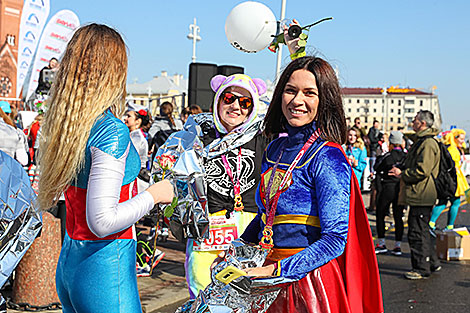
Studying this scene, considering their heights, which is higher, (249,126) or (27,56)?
(27,56)

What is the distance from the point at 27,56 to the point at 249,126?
1690 cm

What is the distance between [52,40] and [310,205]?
1878 centimetres

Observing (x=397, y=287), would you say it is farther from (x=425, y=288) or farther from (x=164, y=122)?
(x=164, y=122)

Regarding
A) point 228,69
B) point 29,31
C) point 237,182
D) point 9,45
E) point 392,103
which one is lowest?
point 237,182

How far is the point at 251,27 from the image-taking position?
5.06 meters

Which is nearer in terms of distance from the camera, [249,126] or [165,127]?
[249,126]

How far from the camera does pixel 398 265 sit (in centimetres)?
784

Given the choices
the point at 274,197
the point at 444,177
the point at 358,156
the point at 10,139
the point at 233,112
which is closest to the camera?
the point at 274,197

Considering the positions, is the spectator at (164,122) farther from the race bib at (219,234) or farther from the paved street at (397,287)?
the race bib at (219,234)

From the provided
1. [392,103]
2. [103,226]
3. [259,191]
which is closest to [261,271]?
[259,191]

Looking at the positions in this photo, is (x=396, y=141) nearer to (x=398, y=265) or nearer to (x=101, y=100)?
(x=398, y=265)

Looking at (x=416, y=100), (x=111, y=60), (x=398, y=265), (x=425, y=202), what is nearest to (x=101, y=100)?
(x=111, y=60)

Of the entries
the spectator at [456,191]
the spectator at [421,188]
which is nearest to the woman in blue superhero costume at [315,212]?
the spectator at [421,188]

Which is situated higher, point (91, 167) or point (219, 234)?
point (91, 167)
